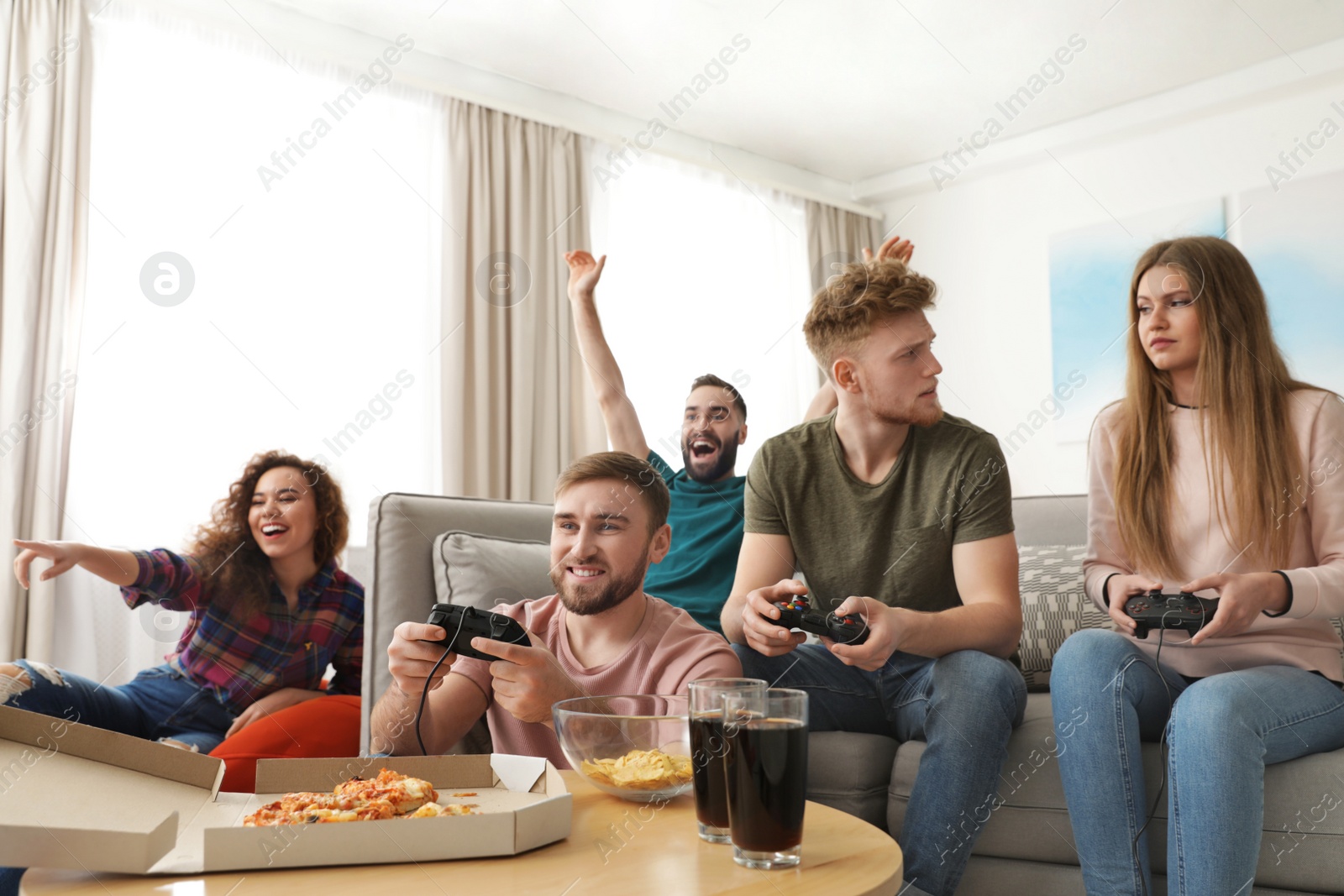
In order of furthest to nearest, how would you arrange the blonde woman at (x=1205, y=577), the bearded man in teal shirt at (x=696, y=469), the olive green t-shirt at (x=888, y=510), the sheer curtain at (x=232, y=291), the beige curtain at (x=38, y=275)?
the sheer curtain at (x=232, y=291) → the beige curtain at (x=38, y=275) → the bearded man in teal shirt at (x=696, y=469) → the olive green t-shirt at (x=888, y=510) → the blonde woman at (x=1205, y=577)

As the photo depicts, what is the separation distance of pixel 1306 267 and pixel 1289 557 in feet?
9.30

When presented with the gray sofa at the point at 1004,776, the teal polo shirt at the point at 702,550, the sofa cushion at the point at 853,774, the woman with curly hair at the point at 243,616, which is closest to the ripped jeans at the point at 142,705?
the woman with curly hair at the point at 243,616

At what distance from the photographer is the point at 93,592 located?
9.18 feet

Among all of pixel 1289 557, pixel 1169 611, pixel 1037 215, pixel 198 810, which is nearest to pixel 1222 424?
pixel 1289 557

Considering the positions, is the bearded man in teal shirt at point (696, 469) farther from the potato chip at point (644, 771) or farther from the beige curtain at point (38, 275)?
the beige curtain at point (38, 275)

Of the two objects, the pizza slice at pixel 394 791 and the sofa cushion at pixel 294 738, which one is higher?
the pizza slice at pixel 394 791

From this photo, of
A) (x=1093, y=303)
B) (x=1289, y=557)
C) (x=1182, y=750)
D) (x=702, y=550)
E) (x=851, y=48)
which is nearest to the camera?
(x=1182, y=750)

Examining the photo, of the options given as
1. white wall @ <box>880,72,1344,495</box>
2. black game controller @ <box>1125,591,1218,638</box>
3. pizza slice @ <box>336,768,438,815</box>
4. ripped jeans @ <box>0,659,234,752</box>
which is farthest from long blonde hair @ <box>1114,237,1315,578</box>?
white wall @ <box>880,72,1344,495</box>

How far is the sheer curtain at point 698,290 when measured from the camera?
4195 millimetres

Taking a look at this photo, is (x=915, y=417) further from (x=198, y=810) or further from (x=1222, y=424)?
(x=198, y=810)

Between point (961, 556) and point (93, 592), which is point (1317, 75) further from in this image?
point (93, 592)

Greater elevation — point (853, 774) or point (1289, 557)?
point (1289, 557)

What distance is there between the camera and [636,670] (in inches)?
52.9

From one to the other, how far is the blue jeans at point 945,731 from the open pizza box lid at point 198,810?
641mm
